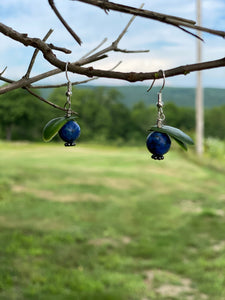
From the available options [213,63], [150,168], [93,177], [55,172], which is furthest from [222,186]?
[213,63]

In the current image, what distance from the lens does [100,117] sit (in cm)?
1831

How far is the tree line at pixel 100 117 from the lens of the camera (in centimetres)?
1623

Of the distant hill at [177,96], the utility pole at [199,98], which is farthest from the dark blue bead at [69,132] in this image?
the distant hill at [177,96]

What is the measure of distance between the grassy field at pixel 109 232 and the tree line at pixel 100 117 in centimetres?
617

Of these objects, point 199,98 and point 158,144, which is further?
point 199,98

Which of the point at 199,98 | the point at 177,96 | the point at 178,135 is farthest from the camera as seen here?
the point at 177,96

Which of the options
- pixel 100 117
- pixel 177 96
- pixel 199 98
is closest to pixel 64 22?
pixel 199 98

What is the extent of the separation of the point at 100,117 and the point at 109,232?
12.5 meters

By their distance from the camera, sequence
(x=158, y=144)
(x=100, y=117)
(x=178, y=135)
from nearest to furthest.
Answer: (x=178, y=135) → (x=158, y=144) → (x=100, y=117)

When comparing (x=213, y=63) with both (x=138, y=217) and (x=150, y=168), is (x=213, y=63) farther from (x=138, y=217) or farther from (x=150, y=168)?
(x=150, y=168)

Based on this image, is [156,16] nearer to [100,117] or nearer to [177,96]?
[100,117]

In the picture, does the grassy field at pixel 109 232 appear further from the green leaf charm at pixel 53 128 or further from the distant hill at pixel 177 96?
the distant hill at pixel 177 96

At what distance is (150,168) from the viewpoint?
33.5ft

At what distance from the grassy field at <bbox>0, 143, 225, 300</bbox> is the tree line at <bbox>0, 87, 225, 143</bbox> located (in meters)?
6.17
